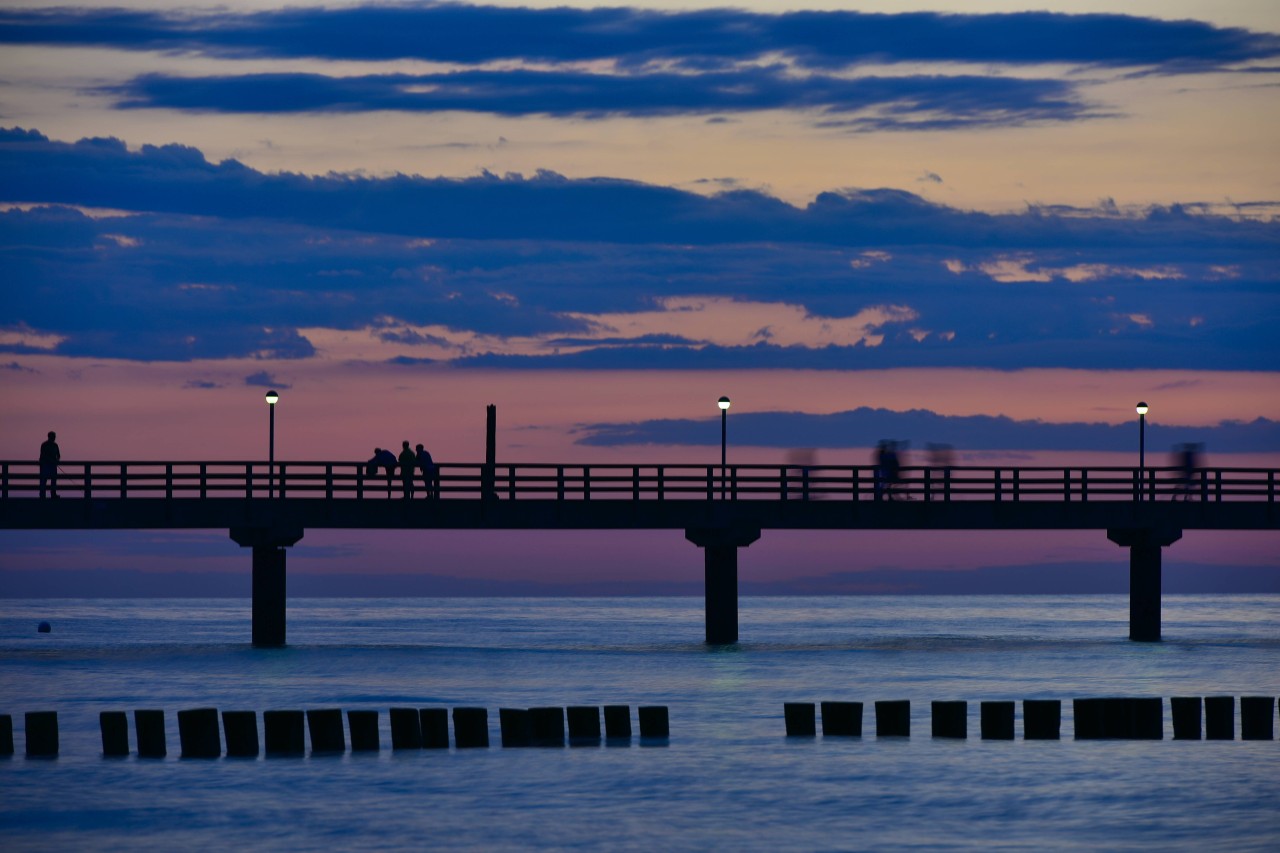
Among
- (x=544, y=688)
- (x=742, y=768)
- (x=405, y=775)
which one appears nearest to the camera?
(x=405, y=775)

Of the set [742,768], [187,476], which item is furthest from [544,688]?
[742,768]

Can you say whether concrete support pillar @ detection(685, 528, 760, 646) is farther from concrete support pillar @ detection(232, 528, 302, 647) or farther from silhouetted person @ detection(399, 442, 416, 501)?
concrete support pillar @ detection(232, 528, 302, 647)

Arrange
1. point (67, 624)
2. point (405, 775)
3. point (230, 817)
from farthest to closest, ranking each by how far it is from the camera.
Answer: point (67, 624), point (405, 775), point (230, 817)

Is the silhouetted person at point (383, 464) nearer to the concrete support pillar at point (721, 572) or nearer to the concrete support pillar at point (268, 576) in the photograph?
the concrete support pillar at point (268, 576)

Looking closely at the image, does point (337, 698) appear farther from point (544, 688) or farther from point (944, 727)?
point (944, 727)

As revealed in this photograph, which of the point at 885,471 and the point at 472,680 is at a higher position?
the point at 885,471

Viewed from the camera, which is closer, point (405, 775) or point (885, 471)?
point (405, 775)

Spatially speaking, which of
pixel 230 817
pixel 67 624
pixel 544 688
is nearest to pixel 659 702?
pixel 544 688

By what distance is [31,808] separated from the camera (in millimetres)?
26188

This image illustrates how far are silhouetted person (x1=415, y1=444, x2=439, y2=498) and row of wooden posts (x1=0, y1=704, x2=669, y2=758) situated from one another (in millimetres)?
18239

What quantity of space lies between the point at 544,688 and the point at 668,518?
246 inches

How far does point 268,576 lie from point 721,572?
1119 centimetres

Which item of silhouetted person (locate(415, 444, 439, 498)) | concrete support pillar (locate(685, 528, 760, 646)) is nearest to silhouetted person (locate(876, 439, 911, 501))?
concrete support pillar (locate(685, 528, 760, 646))

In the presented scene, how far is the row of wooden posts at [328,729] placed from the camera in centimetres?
2731
